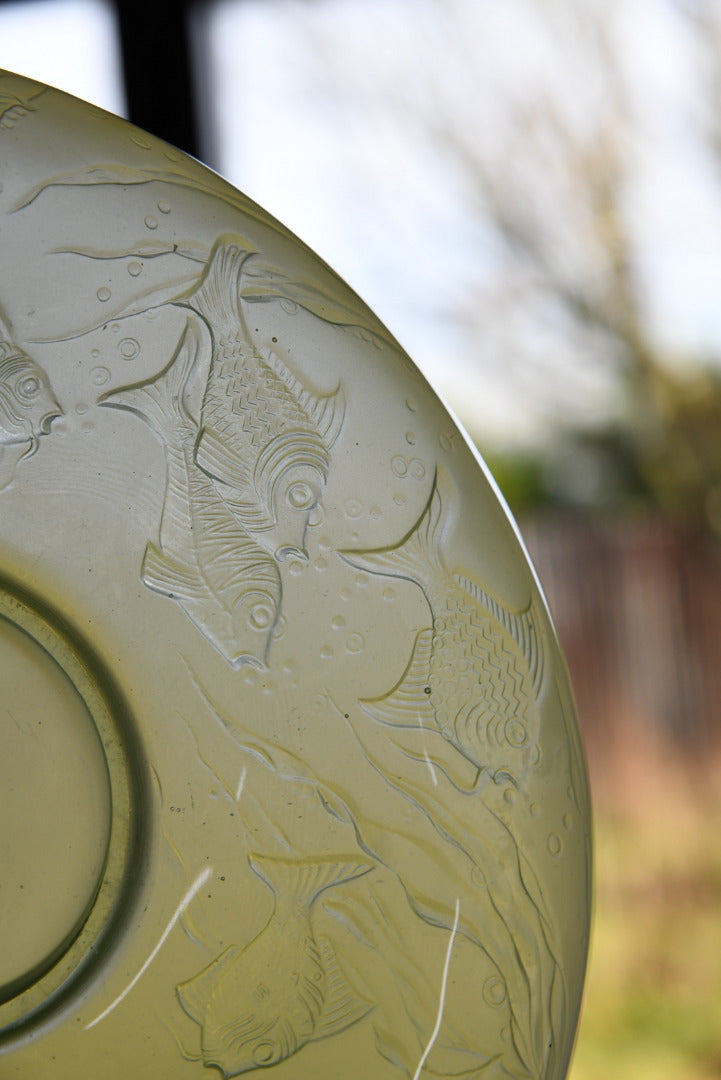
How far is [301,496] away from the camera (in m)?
0.16

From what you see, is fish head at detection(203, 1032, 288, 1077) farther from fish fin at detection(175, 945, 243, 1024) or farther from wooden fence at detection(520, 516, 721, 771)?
wooden fence at detection(520, 516, 721, 771)

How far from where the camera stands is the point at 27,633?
0.15m

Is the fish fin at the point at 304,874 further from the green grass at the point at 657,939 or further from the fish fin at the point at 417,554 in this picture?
the green grass at the point at 657,939

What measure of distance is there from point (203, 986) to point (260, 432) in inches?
3.4

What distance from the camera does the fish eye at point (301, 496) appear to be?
161 mm

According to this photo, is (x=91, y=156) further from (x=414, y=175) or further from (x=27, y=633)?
(x=414, y=175)

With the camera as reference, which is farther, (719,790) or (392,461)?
(719,790)

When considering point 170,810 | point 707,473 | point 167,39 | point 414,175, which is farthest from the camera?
point 707,473

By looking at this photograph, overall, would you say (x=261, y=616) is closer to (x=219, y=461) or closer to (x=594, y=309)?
(x=219, y=461)

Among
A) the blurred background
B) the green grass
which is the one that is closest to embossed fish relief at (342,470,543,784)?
the blurred background

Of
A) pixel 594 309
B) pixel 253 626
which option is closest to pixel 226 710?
pixel 253 626

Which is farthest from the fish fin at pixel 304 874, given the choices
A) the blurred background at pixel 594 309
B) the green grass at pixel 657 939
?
the green grass at pixel 657 939

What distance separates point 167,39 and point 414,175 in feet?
1.40

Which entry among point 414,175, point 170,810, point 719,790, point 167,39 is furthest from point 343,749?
point 719,790
